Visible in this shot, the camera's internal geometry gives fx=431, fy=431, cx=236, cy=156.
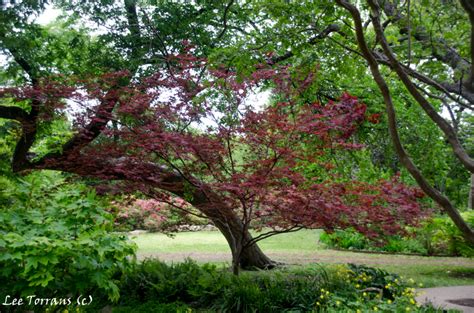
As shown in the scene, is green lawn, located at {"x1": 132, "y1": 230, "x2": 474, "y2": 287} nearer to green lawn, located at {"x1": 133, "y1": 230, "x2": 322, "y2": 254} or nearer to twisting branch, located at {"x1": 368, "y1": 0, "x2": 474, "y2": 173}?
green lawn, located at {"x1": 133, "y1": 230, "x2": 322, "y2": 254}

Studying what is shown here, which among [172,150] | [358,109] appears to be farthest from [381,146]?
[172,150]

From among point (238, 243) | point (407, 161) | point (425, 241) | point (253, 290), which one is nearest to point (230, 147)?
point (253, 290)

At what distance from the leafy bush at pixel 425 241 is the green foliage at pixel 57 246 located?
22.5 ft

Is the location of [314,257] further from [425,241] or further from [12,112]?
[12,112]

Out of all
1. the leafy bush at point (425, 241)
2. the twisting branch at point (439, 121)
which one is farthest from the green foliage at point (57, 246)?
the leafy bush at point (425, 241)

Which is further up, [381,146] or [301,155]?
[381,146]

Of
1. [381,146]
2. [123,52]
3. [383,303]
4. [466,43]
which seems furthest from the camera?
[381,146]

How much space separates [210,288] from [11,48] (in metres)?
4.74

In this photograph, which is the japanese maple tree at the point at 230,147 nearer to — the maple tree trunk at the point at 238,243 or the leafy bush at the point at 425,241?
the maple tree trunk at the point at 238,243

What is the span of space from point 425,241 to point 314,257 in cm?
353

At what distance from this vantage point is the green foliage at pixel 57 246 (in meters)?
3.45

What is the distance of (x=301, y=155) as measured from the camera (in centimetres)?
532

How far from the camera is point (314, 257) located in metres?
11.1

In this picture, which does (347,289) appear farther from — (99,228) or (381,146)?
(381,146)
